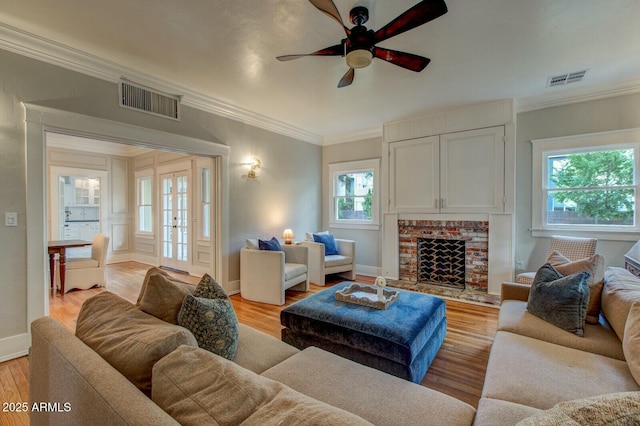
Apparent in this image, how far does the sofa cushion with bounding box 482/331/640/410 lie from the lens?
1.22 meters

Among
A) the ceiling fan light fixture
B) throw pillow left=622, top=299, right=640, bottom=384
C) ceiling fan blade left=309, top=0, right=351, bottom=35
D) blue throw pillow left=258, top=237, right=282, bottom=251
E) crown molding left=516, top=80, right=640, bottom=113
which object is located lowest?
throw pillow left=622, top=299, right=640, bottom=384

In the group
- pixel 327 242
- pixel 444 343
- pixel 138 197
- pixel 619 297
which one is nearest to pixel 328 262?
pixel 327 242

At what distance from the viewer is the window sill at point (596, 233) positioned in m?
3.33

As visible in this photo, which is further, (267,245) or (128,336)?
(267,245)

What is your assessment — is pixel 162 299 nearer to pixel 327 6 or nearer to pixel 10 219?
pixel 327 6

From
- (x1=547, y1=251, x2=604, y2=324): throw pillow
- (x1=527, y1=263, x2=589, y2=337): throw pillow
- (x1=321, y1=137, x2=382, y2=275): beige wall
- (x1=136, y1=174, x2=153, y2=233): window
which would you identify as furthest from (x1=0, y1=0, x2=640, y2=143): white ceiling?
(x1=136, y1=174, x2=153, y2=233): window

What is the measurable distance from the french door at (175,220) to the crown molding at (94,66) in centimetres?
214

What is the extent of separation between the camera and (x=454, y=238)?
4.36m

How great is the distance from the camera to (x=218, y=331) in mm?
1348

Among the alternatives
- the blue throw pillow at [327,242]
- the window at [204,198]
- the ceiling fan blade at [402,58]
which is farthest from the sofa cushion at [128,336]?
the window at [204,198]

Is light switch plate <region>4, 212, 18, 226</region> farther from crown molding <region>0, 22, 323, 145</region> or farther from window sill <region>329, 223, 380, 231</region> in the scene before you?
window sill <region>329, 223, 380, 231</region>

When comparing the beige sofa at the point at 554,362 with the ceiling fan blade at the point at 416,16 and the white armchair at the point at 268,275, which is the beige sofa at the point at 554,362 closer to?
the ceiling fan blade at the point at 416,16

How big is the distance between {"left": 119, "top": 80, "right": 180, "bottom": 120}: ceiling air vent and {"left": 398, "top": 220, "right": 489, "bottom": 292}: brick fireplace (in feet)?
12.1

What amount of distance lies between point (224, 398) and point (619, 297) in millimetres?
2286
